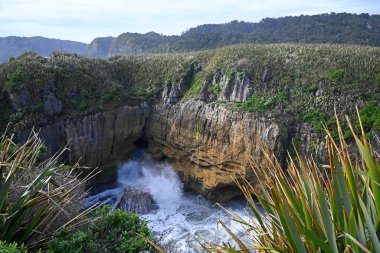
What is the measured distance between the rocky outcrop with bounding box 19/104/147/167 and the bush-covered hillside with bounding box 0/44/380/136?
47 centimetres

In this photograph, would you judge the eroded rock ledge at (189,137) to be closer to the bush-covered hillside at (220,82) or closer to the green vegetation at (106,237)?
the bush-covered hillside at (220,82)

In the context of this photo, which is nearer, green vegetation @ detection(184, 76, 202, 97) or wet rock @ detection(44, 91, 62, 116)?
wet rock @ detection(44, 91, 62, 116)

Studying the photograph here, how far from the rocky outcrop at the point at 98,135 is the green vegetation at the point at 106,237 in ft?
35.3

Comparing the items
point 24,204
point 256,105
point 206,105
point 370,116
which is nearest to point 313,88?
point 256,105

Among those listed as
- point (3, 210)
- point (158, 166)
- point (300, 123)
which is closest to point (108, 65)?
point (158, 166)

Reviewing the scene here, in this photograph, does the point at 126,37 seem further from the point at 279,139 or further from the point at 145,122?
the point at 279,139

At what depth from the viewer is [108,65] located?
876 inches

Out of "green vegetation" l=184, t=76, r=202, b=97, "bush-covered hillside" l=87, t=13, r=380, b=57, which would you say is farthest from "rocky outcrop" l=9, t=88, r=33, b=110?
"bush-covered hillside" l=87, t=13, r=380, b=57

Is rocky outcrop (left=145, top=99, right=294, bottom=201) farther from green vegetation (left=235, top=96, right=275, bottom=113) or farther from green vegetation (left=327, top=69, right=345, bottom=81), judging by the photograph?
green vegetation (left=327, top=69, right=345, bottom=81)

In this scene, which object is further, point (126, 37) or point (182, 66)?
point (126, 37)

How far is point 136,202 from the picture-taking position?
16.7m

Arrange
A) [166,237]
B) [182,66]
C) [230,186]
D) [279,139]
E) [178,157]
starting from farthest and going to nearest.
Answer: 1. [182,66]
2. [178,157]
3. [230,186]
4. [279,139]
5. [166,237]

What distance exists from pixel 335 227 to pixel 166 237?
39.7ft

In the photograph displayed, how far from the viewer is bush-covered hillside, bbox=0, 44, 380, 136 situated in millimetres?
15508
